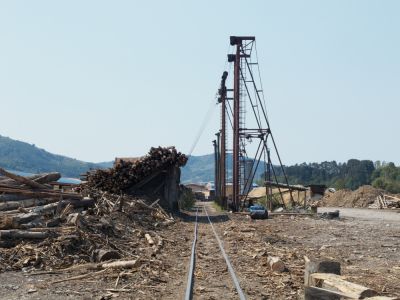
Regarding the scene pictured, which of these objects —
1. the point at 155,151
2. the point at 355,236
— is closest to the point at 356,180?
the point at 155,151

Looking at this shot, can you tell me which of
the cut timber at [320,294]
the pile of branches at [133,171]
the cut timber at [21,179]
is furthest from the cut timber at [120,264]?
the pile of branches at [133,171]

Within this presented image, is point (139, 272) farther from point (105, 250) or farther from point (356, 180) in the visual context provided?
point (356, 180)

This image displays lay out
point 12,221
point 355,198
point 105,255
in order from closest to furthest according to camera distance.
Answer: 1. point 105,255
2. point 12,221
3. point 355,198

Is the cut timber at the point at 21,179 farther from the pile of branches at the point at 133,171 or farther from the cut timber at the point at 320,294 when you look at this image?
the cut timber at the point at 320,294

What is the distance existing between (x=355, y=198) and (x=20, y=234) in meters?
46.9

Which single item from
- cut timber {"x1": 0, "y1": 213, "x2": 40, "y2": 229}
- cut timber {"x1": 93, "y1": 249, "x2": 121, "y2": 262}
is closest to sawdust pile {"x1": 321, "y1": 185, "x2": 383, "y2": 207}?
cut timber {"x1": 0, "y1": 213, "x2": 40, "y2": 229}

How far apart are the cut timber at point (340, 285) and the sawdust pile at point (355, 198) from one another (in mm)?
46899

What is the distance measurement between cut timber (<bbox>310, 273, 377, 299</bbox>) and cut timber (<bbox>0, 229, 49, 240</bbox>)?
270 inches

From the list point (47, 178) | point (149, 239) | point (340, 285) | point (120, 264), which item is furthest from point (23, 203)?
point (340, 285)

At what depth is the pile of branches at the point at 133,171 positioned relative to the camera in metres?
30.2

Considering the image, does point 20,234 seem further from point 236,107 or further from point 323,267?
point 236,107

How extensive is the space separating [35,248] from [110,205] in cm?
1175

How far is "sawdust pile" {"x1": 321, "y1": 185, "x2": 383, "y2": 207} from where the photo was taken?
5353 centimetres

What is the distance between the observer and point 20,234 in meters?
12.3
